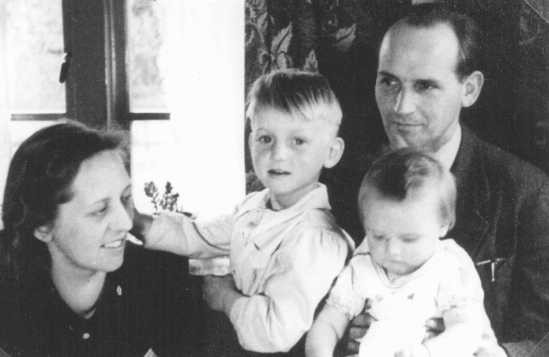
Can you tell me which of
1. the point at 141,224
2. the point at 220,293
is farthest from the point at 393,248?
the point at 141,224

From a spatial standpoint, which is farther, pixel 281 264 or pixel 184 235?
pixel 184 235

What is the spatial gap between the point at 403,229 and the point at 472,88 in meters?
0.21

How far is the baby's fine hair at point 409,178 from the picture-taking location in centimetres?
58

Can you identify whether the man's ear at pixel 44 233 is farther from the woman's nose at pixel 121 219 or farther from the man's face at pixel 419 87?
the man's face at pixel 419 87

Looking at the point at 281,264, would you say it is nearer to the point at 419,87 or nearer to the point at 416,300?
the point at 416,300

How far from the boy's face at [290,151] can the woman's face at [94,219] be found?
0.17 metres

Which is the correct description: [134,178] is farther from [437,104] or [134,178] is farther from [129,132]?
[437,104]

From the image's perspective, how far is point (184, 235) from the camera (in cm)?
74

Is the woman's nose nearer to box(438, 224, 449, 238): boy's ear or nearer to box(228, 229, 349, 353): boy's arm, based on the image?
box(228, 229, 349, 353): boy's arm

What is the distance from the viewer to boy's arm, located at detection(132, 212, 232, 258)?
73 cm

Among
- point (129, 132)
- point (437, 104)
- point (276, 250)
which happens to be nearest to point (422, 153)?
point (437, 104)

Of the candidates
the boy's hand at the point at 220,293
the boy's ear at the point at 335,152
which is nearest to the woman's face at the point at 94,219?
the boy's hand at the point at 220,293

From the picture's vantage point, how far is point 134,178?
0.69 m

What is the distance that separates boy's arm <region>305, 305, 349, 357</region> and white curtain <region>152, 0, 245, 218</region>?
0.22 metres
